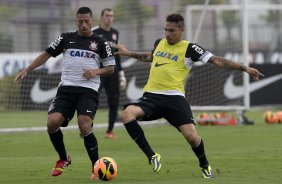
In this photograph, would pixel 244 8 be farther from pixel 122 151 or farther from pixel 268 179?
pixel 268 179

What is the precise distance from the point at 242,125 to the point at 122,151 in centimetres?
692

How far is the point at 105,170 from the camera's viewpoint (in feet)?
34.9

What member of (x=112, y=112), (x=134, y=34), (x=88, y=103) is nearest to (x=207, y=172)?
(x=88, y=103)

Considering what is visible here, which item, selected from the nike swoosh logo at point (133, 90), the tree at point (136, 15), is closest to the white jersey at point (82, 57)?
the tree at point (136, 15)

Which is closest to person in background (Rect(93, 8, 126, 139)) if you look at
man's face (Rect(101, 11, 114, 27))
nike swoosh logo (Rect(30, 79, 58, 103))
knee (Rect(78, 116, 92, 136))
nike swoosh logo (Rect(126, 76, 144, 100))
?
man's face (Rect(101, 11, 114, 27))

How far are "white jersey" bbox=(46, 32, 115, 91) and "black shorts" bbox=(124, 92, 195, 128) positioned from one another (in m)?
0.72

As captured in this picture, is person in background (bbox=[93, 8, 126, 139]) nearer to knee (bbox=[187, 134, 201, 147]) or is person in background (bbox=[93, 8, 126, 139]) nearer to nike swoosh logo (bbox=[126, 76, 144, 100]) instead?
knee (bbox=[187, 134, 201, 147])

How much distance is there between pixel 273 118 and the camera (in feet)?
71.8

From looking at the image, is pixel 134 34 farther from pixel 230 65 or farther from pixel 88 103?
pixel 230 65

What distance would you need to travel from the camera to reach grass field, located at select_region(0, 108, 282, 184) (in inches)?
430

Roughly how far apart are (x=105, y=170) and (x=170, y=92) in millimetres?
1486

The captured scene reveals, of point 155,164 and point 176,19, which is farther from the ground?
point 176,19

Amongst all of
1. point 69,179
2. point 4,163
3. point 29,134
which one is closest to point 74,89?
point 69,179

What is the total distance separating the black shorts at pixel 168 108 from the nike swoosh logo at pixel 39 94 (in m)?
14.5
